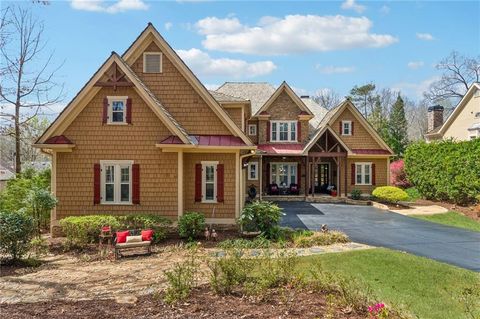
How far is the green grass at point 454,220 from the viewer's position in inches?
672

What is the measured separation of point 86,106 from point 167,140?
136 inches

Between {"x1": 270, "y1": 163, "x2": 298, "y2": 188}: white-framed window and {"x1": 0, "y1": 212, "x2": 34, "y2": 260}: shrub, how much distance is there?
69.0 ft

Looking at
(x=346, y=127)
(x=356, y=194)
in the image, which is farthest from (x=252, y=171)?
(x=346, y=127)

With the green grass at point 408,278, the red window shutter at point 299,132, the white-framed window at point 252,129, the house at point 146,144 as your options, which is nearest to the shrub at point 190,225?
the house at point 146,144

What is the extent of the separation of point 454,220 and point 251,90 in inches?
757

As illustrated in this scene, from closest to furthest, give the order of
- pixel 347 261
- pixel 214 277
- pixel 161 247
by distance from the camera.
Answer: pixel 214 277 < pixel 347 261 < pixel 161 247

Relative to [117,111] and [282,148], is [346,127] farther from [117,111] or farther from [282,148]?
[117,111]

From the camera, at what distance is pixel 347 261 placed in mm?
10242

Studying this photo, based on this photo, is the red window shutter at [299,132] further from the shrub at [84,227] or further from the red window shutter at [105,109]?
the shrub at [84,227]

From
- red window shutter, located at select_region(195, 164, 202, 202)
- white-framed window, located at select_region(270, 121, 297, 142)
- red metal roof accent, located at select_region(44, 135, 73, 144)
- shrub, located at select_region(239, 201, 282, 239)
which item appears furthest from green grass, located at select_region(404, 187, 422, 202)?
red metal roof accent, located at select_region(44, 135, 73, 144)

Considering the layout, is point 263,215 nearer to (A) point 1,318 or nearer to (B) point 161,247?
(B) point 161,247

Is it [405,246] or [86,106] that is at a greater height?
[86,106]

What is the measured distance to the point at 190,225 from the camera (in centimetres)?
1341

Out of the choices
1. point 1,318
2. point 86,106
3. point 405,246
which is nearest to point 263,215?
point 405,246
